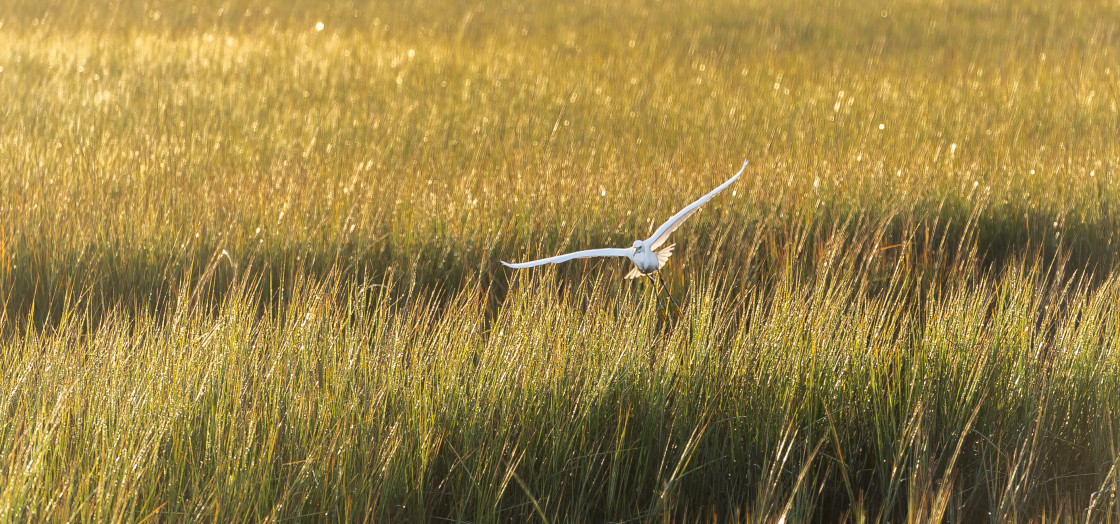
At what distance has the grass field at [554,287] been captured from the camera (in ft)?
6.48

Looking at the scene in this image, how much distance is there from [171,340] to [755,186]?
2425 mm

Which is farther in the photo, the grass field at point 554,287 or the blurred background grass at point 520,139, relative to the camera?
the blurred background grass at point 520,139

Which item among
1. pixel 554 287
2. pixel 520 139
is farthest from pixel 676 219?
pixel 520 139

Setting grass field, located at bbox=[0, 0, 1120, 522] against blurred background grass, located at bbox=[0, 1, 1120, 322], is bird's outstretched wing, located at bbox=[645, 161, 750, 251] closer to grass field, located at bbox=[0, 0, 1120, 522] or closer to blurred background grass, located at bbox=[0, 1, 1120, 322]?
grass field, located at bbox=[0, 0, 1120, 522]

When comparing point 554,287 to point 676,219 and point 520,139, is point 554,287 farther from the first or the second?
point 520,139

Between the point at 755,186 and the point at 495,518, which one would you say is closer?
the point at 495,518

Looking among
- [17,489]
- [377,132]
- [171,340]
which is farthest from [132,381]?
[377,132]

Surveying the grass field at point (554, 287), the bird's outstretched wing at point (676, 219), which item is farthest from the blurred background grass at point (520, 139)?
the bird's outstretched wing at point (676, 219)

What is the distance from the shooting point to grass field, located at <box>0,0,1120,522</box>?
197cm

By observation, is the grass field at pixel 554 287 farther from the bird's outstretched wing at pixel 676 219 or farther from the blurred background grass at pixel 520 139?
the bird's outstretched wing at pixel 676 219

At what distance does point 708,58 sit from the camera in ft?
24.5

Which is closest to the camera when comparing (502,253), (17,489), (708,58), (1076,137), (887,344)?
(17,489)

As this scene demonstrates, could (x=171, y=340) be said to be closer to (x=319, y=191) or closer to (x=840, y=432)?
(x=840, y=432)

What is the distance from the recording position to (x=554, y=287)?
2.91m
